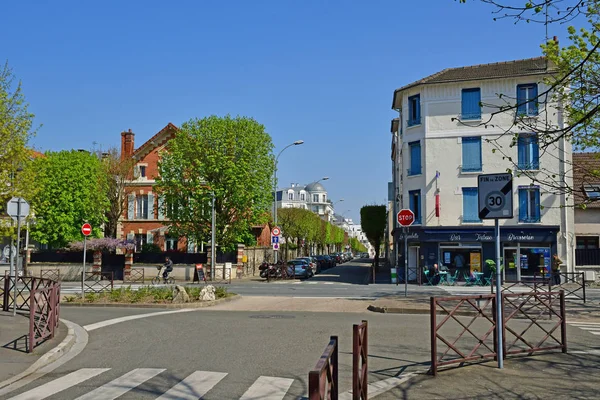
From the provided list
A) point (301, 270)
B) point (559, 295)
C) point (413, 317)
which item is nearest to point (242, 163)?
point (301, 270)

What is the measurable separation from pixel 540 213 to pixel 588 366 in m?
25.3

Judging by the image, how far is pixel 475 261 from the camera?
32531 millimetres

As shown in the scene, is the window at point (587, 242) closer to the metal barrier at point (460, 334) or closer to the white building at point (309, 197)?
the metal barrier at point (460, 334)

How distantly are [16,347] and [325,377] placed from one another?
25.6 ft

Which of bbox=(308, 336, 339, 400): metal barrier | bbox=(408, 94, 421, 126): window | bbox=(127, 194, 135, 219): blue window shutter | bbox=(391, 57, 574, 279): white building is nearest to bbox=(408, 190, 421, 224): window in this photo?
bbox=(391, 57, 574, 279): white building

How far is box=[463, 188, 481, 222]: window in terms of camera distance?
3275 cm

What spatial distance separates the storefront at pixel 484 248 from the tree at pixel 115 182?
23.5 meters

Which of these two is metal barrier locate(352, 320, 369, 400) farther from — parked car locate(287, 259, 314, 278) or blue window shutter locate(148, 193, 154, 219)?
blue window shutter locate(148, 193, 154, 219)

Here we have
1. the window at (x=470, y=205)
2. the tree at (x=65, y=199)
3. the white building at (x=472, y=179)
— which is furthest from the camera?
the tree at (x=65, y=199)

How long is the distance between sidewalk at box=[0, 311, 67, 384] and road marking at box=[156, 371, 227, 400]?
2555 mm

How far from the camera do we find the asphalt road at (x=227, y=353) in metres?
7.50

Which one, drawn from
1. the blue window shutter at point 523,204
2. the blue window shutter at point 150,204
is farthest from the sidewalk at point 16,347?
the blue window shutter at point 150,204

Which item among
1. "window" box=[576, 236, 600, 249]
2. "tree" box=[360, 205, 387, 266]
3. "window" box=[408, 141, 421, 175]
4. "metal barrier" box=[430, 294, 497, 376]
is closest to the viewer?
"metal barrier" box=[430, 294, 497, 376]

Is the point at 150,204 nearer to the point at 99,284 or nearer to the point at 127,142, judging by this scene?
the point at 127,142
